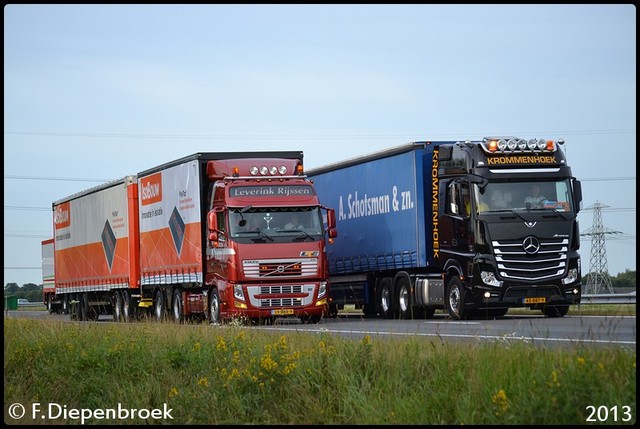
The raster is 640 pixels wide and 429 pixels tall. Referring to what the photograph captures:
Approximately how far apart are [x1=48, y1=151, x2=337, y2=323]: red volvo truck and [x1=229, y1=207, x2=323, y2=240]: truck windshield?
0.07 feet

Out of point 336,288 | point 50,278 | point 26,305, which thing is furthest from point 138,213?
point 26,305

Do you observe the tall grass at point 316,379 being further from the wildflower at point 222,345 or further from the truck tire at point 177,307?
the truck tire at point 177,307

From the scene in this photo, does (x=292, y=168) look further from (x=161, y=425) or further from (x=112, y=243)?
(x=161, y=425)

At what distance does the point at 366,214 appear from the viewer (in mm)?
31344

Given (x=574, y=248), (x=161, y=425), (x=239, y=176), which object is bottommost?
(x=161, y=425)

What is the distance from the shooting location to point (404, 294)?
2955 centimetres

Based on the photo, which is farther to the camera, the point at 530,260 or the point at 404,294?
the point at 404,294

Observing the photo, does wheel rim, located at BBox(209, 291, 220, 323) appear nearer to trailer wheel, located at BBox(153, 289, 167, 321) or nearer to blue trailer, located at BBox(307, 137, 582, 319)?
trailer wheel, located at BBox(153, 289, 167, 321)

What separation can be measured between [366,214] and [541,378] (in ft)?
69.2

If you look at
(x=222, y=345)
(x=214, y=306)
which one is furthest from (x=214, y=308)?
(x=222, y=345)

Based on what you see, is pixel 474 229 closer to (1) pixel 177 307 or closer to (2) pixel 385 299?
(2) pixel 385 299

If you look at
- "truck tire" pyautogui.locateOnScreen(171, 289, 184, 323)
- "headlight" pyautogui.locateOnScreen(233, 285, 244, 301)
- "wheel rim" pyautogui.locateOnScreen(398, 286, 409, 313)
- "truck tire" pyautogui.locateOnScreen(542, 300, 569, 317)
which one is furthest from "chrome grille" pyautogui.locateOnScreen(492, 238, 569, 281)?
"truck tire" pyautogui.locateOnScreen(171, 289, 184, 323)

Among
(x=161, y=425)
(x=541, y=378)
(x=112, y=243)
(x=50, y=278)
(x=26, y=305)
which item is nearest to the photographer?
(x=541, y=378)
